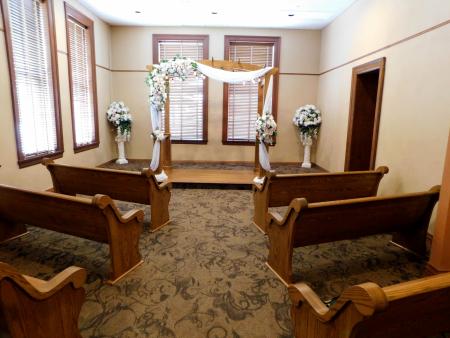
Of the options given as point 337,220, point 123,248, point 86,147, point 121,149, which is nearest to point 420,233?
point 337,220

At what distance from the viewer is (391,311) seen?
1.01 meters

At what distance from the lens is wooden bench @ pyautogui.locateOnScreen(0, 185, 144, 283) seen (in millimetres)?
2094

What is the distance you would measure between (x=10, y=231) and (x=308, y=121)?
5322 mm

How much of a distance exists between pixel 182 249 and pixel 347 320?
1901mm

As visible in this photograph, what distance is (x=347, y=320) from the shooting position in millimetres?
1052

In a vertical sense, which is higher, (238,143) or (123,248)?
(238,143)

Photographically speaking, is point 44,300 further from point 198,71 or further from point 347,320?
point 198,71

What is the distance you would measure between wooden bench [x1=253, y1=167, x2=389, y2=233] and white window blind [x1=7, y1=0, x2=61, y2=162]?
317 centimetres

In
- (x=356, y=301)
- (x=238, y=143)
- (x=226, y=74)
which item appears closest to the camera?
(x=356, y=301)

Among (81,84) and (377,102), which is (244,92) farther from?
(81,84)

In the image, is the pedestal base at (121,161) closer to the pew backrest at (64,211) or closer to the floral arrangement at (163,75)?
the floral arrangement at (163,75)

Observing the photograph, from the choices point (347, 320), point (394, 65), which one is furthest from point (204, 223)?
point (394, 65)

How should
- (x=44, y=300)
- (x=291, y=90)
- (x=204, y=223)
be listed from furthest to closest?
1. (x=291, y=90)
2. (x=204, y=223)
3. (x=44, y=300)

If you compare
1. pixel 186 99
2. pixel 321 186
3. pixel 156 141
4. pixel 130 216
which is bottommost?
pixel 130 216
